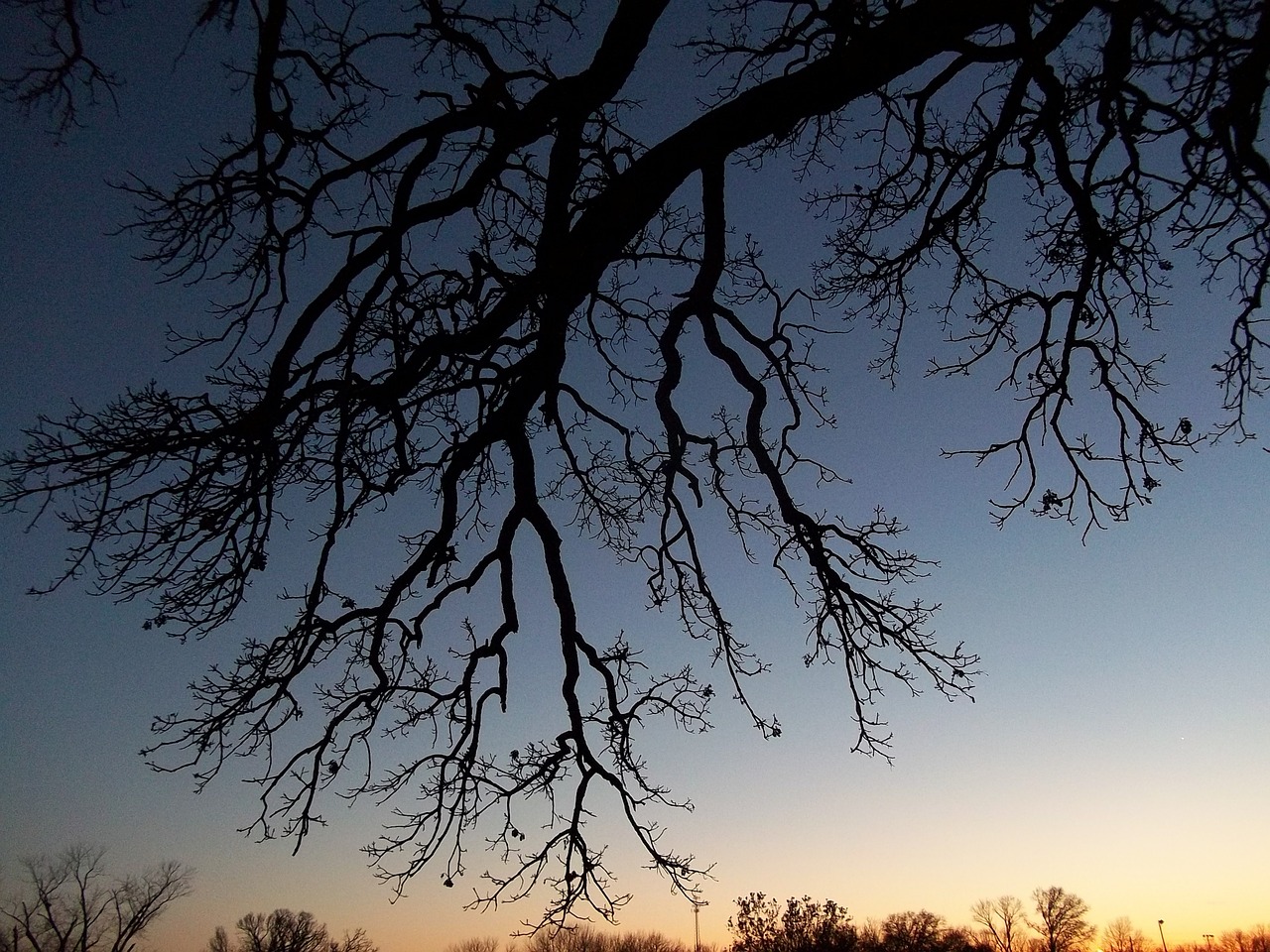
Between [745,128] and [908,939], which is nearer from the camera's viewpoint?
[745,128]

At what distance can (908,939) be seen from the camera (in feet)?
164

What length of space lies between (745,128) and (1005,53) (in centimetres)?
141

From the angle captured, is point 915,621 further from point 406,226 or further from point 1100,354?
point 406,226

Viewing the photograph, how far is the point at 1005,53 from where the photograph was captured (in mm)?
3951

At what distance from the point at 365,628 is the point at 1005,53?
4696 mm

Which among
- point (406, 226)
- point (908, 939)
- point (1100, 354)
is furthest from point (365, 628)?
point (908, 939)

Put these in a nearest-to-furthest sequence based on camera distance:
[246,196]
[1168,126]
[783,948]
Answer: [1168,126]
[246,196]
[783,948]

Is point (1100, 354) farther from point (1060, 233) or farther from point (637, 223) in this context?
point (637, 223)

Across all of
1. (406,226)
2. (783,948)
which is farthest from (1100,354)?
(783,948)

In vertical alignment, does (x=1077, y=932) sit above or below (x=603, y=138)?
below

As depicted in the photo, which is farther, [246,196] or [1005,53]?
[246,196]

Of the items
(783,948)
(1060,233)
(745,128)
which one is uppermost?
(745,128)

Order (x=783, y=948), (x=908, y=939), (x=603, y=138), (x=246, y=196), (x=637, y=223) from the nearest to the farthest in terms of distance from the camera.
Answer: (x=637, y=223) → (x=246, y=196) → (x=603, y=138) → (x=783, y=948) → (x=908, y=939)

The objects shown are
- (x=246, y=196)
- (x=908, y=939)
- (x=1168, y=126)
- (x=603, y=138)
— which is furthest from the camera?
(x=908, y=939)
